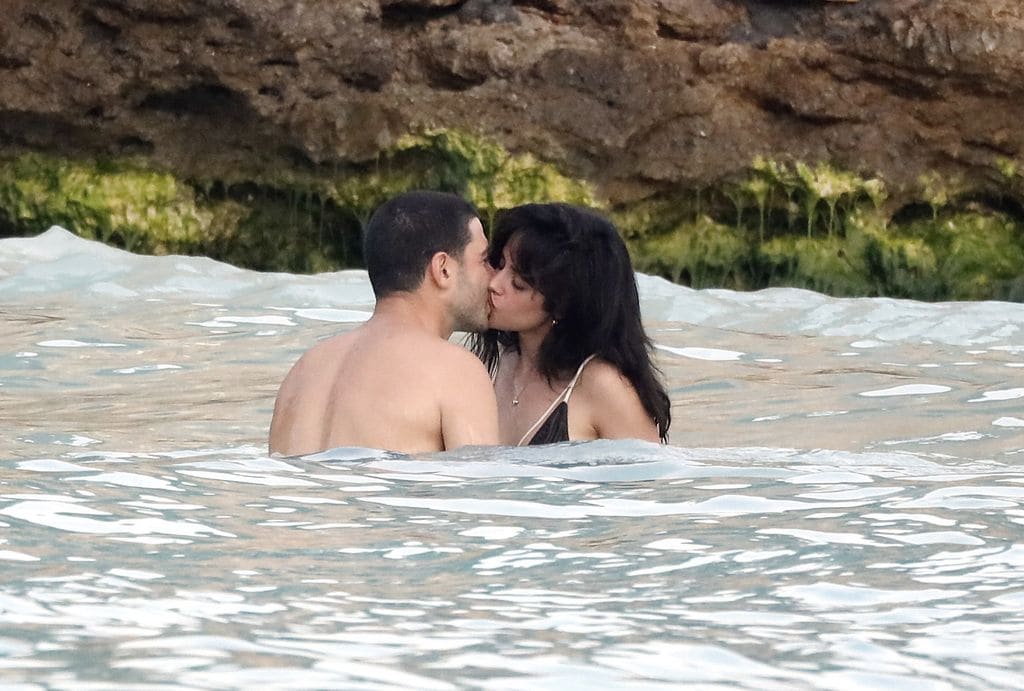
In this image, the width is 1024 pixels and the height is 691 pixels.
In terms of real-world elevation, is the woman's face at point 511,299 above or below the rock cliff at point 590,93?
below

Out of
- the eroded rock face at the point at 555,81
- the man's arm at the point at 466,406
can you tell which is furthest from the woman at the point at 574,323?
the eroded rock face at the point at 555,81

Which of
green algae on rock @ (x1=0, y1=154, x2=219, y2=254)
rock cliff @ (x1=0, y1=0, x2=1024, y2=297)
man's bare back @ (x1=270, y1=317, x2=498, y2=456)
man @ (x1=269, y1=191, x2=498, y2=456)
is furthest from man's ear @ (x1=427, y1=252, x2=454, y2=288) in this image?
green algae on rock @ (x1=0, y1=154, x2=219, y2=254)

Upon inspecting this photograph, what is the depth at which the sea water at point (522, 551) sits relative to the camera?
289cm

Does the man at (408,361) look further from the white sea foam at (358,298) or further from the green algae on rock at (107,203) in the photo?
the green algae on rock at (107,203)

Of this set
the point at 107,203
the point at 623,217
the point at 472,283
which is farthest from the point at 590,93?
the point at 472,283

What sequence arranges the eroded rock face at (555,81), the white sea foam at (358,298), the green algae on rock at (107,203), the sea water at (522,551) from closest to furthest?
the sea water at (522,551) → the white sea foam at (358,298) → the eroded rock face at (555,81) → the green algae on rock at (107,203)

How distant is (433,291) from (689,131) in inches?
228

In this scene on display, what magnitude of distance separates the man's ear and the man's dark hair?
2 cm

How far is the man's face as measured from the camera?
5.02 m

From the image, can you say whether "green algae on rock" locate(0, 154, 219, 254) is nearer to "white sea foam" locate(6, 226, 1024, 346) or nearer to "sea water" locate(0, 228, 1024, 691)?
"white sea foam" locate(6, 226, 1024, 346)

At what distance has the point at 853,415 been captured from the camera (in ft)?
21.7

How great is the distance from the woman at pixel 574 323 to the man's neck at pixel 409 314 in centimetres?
26

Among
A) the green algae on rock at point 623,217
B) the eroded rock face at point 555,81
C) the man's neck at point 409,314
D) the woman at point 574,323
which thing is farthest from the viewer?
the green algae on rock at point 623,217

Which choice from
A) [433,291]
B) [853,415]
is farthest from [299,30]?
[433,291]
